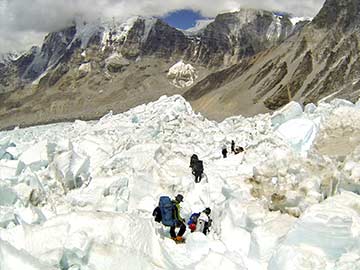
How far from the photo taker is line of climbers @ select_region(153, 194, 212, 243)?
332 inches

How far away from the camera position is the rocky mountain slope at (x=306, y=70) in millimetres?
58562

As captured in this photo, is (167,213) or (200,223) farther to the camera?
(200,223)

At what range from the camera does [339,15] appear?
6975 centimetres

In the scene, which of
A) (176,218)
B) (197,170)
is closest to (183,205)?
(176,218)

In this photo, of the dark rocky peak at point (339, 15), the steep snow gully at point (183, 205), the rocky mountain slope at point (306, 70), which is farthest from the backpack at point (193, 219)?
the dark rocky peak at point (339, 15)

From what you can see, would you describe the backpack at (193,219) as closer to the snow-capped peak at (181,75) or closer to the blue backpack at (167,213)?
the blue backpack at (167,213)

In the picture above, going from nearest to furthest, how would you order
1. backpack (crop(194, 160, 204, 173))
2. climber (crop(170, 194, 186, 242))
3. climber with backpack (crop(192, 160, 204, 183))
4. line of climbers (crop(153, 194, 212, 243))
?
climber (crop(170, 194, 186, 242)), line of climbers (crop(153, 194, 212, 243)), climber with backpack (crop(192, 160, 204, 183)), backpack (crop(194, 160, 204, 173))

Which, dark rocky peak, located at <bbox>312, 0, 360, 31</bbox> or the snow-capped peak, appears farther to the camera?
the snow-capped peak

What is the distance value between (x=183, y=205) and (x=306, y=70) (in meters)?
57.4

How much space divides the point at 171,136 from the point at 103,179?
8.16 m

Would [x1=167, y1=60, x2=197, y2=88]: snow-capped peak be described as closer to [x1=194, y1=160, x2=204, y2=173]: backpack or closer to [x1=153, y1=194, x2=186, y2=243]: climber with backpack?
[x1=194, y1=160, x2=204, y2=173]: backpack

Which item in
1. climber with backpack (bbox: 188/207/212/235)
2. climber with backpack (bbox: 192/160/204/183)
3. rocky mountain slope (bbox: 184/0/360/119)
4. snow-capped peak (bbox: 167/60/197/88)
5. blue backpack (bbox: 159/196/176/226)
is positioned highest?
snow-capped peak (bbox: 167/60/197/88)

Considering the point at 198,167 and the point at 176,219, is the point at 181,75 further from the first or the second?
the point at 176,219

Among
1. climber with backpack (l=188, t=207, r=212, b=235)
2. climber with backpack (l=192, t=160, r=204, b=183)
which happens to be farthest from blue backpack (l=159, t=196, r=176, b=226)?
climber with backpack (l=192, t=160, r=204, b=183)
